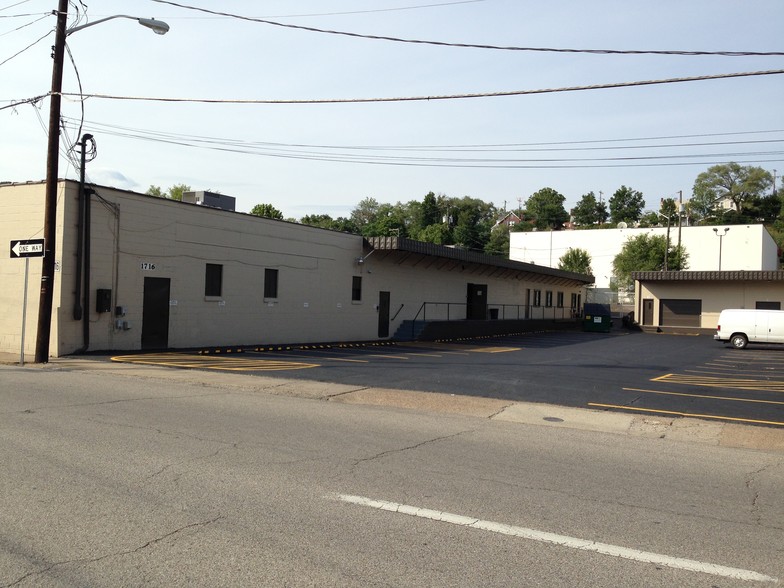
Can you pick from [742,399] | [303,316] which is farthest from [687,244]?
[742,399]

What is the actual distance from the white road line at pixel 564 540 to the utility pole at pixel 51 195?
47.6 ft

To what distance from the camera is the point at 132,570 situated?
4535 mm

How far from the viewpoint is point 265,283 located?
87.4 ft

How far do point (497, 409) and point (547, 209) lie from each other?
12824 cm

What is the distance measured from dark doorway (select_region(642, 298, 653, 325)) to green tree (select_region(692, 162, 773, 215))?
71889mm

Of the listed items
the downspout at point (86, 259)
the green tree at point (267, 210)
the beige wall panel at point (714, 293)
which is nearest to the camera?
the downspout at point (86, 259)

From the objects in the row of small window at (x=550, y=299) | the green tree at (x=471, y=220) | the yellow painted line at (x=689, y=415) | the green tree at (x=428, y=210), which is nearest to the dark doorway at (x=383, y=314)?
the yellow painted line at (x=689, y=415)

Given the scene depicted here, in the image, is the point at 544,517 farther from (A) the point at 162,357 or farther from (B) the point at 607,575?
(A) the point at 162,357

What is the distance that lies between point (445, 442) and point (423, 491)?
2.64m

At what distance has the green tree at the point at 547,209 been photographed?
136000mm

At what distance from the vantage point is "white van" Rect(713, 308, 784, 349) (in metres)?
34.3

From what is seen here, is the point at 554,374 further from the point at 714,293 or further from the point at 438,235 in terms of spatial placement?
the point at 438,235

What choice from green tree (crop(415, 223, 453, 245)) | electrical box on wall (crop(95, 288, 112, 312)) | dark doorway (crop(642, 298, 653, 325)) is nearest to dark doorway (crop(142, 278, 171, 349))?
electrical box on wall (crop(95, 288, 112, 312))

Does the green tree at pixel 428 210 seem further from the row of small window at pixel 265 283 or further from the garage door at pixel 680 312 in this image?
the row of small window at pixel 265 283
